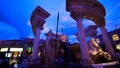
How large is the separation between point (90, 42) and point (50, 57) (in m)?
4.06

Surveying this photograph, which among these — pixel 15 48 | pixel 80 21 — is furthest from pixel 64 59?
pixel 15 48

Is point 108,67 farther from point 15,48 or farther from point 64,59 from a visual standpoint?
point 15,48

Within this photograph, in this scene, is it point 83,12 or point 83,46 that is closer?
point 83,46

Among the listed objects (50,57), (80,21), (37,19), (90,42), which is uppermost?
(37,19)

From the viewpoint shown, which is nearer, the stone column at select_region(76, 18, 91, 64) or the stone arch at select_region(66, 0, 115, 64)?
the stone column at select_region(76, 18, 91, 64)

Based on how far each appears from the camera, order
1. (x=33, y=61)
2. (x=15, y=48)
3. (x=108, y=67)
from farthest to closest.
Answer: (x=15, y=48)
(x=33, y=61)
(x=108, y=67)

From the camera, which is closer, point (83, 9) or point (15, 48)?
point (83, 9)

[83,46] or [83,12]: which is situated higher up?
[83,12]

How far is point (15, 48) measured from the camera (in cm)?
3641

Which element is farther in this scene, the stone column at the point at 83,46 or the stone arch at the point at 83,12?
the stone arch at the point at 83,12

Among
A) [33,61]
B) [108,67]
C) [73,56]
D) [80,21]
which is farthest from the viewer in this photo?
[73,56]

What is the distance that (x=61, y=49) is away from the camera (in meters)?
11.8

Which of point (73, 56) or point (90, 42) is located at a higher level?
point (90, 42)

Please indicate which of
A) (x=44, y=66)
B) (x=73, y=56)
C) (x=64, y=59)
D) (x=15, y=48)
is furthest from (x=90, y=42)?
(x=15, y=48)
